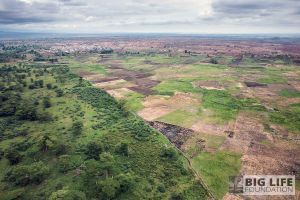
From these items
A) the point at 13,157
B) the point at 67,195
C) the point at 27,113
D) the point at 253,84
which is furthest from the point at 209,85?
the point at 67,195

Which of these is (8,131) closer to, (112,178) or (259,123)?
(112,178)

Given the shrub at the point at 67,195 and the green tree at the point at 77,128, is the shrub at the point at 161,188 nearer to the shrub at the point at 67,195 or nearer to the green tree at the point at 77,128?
the shrub at the point at 67,195

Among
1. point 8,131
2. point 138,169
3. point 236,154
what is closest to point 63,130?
point 8,131

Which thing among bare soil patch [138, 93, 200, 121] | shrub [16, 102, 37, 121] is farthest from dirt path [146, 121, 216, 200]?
shrub [16, 102, 37, 121]

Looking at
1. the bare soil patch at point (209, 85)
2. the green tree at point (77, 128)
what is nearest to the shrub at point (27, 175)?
the green tree at point (77, 128)

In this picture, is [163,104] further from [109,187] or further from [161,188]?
[109,187]

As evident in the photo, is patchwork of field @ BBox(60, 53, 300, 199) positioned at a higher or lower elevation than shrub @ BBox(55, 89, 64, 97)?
lower

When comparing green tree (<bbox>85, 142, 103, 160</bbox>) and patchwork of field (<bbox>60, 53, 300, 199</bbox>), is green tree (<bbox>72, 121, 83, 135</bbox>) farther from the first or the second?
patchwork of field (<bbox>60, 53, 300, 199</bbox>)
